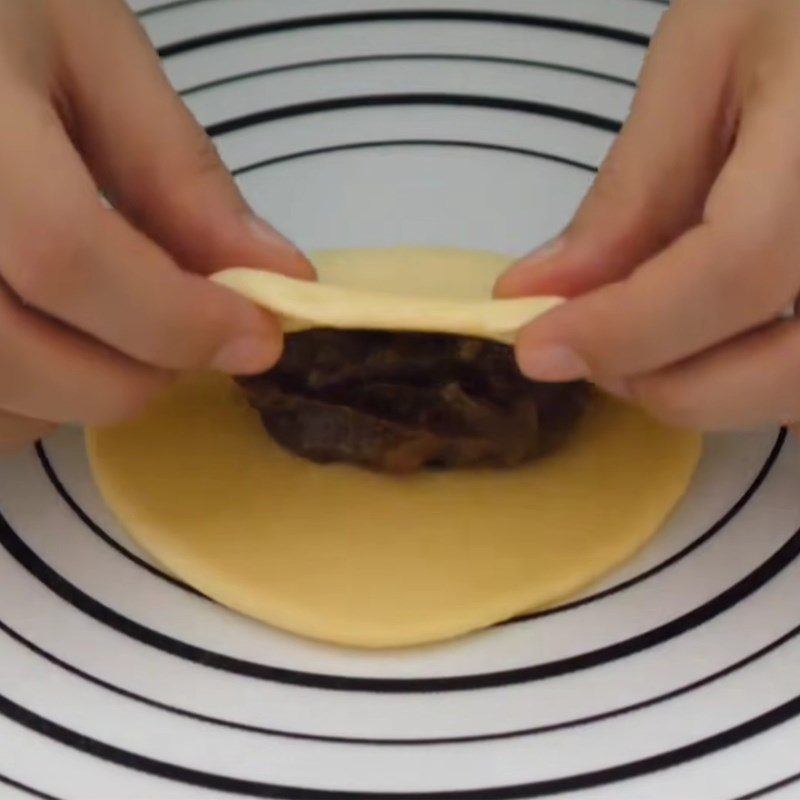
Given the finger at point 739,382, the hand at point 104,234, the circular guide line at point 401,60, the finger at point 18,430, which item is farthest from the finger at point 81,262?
the circular guide line at point 401,60

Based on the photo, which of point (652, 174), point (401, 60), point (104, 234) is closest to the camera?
point (104, 234)

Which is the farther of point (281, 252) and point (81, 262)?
point (281, 252)

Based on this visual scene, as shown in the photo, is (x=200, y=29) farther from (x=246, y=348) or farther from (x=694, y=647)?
(x=694, y=647)

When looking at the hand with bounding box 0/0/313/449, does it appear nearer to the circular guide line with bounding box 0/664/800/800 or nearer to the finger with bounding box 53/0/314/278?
the finger with bounding box 53/0/314/278

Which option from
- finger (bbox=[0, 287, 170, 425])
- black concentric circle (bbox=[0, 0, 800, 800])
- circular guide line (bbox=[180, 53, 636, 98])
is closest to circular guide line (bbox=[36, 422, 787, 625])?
black concentric circle (bbox=[0, 0, 800, 800])

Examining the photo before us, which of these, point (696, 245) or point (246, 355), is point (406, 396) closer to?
point (246, 355)

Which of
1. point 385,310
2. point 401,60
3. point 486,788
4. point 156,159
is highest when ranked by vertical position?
point 401,60

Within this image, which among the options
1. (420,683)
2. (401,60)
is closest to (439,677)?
(420,683)

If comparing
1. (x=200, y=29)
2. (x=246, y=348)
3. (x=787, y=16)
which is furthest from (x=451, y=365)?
(x=200, y=29)
